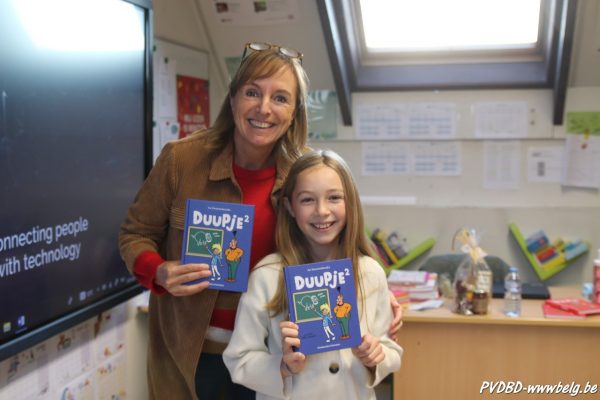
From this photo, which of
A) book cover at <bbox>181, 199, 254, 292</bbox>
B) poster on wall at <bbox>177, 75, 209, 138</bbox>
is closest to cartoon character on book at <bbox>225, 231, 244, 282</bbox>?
book cover at <bbox>181, 199, 254, 292</bbox>

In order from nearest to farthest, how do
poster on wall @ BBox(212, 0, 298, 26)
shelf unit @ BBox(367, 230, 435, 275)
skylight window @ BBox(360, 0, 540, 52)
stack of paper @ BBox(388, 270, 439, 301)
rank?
stack of paper @ BBox(388, 270, 439, 301) < poster on wall @ BBox(212, 0, 298, 26) < skylight window @ BBox(360, 0, 540, 52) < shelf unit @ BBox(367, 230, 435, 275)

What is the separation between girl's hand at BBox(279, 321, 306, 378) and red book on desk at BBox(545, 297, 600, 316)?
149 cm

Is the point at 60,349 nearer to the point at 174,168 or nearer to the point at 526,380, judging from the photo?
the point at 174,168

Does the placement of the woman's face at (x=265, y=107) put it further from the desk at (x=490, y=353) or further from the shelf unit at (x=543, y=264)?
the shelf unit at (x=543, y=264)

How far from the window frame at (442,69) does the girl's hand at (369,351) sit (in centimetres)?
196

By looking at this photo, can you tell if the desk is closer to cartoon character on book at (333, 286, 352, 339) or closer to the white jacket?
the white jacket

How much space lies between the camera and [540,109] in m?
3.41

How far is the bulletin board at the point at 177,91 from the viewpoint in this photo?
3037mm

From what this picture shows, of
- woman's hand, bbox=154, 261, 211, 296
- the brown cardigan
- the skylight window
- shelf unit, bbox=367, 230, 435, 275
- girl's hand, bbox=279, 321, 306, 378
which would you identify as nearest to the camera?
girl's hand, bbox=279, 321, 306, 378

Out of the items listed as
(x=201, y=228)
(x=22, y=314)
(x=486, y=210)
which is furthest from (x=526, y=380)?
(x=22, y=314)

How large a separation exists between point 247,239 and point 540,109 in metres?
2.37

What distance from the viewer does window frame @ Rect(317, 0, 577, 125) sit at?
3113mm

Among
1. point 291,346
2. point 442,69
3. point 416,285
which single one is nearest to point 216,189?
point 291,346

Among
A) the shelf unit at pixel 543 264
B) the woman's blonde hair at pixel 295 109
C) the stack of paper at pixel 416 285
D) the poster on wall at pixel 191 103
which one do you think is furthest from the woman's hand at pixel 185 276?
the shelf unit at pixel 543 264
